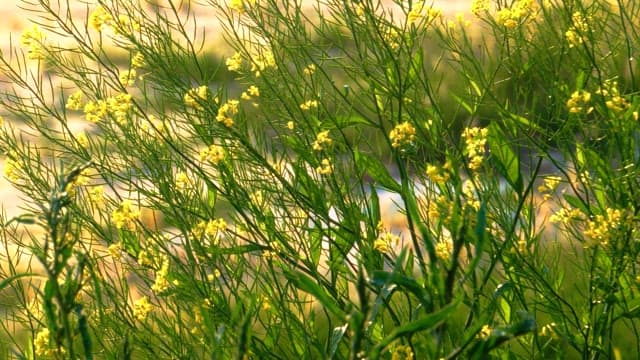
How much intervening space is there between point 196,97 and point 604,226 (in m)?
0.76

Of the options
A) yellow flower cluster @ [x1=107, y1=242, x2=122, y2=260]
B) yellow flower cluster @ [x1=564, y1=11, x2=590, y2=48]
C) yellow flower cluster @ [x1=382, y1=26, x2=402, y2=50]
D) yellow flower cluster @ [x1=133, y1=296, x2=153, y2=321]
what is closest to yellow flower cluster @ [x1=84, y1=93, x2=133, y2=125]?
yellow flower cluster @ [x1=107, y1=242, x2=122, y2=260]

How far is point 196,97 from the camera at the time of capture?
2.02m

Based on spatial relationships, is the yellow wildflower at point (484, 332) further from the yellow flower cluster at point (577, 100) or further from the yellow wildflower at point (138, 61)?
the yellow wildflower at point (138, 61)

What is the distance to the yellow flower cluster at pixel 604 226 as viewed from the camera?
5.90ft

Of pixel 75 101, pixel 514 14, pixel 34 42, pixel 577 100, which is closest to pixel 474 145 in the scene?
pixel 577 100

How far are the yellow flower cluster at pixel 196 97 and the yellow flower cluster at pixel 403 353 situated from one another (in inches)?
25.1

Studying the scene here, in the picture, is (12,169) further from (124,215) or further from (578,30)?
(578,30)

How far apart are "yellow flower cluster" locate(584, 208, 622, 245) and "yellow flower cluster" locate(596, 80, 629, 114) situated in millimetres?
177

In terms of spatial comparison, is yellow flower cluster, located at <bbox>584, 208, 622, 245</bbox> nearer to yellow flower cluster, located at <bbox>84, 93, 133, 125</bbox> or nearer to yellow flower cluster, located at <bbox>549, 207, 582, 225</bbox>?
yellow flower cluster, located at <bbox>549, 207, 582, 225</bbox>

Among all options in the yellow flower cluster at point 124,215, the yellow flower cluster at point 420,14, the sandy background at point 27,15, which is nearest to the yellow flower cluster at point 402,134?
the yellow flower cluster at point 420,14

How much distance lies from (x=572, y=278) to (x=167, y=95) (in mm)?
1192

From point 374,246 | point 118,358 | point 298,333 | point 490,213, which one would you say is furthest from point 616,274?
point 118,358

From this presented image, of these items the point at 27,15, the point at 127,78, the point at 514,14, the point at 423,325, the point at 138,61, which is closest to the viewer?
the point at 423,325

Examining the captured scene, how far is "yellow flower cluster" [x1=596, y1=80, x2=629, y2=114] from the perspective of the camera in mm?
1874
